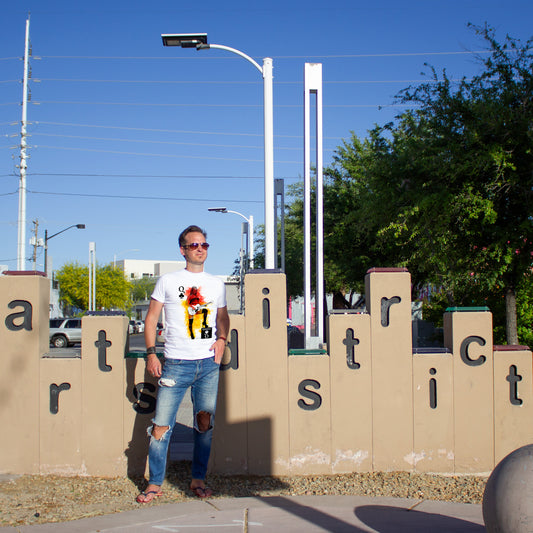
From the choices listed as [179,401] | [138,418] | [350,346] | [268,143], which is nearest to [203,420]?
[179,401]

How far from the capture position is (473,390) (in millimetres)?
5199

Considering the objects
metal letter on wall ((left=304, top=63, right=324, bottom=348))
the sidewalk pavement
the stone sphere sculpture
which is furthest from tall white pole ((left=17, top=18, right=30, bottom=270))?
the stone sphere sculpture

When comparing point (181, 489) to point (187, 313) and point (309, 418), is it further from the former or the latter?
point (187, 313)

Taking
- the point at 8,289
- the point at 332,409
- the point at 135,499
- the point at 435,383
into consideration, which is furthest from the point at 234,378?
the point at 8,289

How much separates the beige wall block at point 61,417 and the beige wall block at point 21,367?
2.7 inches

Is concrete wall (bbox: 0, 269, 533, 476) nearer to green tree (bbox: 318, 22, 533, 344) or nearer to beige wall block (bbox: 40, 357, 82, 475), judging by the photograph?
beige wall block (bbox: 40, 357, 82, 475)

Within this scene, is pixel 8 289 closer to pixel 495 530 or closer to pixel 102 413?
pixel 102 413

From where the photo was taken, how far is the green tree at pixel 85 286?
59.8 metres

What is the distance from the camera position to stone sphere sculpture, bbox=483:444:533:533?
2934mm

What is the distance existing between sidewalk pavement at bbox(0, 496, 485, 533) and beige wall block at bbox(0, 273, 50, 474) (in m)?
1.27

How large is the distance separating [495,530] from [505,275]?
966 centimetres

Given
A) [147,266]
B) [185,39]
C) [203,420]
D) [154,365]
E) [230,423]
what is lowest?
[230,423]

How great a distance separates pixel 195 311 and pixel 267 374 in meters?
1.03

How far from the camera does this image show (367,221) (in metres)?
13.4
